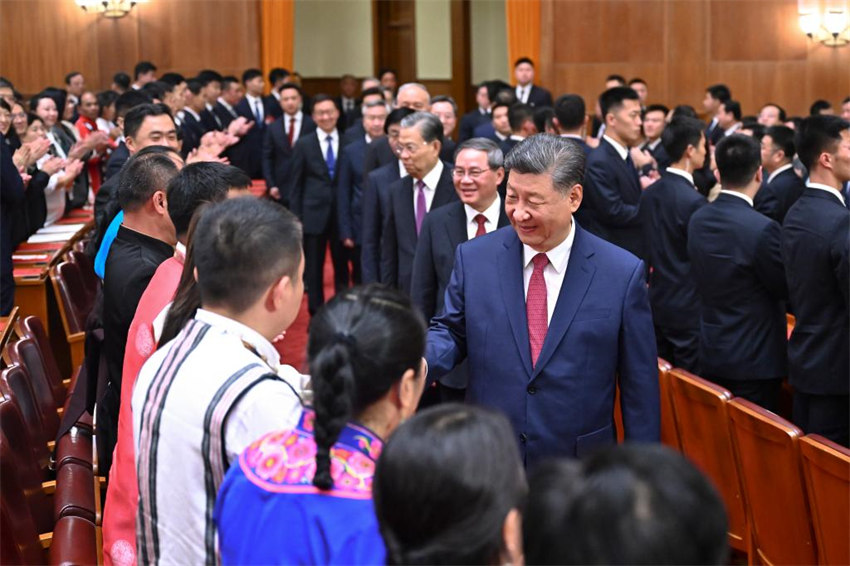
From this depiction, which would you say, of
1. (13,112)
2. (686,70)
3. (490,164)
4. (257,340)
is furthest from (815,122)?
(686,70)

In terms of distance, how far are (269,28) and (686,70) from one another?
561 cm

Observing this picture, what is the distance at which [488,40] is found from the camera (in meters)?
15.6

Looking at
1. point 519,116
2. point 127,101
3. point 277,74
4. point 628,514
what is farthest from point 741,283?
point 277,74

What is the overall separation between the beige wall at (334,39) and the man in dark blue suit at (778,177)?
423 inches

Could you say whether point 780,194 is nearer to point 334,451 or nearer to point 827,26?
point 334,451

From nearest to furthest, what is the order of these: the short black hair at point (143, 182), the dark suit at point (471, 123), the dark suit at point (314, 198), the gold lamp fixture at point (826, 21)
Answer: the short black hair at point (143, 182), the dark suit at point (314, 198), the dark suit at point (471, 123), the gold lamp fixture at point (826, 21)

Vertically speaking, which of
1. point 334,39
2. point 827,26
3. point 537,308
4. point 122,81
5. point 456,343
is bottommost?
point 456,343

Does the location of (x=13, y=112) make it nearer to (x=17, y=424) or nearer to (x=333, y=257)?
(x=333, y=257)

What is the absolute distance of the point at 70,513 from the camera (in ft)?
11.1

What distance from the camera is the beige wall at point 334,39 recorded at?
16.5 m

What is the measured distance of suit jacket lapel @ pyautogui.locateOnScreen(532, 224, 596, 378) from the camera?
2805 mm

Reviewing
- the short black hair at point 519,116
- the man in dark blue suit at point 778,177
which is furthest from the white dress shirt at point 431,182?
the short black hair at point 519,116

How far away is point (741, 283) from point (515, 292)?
6.28 feet

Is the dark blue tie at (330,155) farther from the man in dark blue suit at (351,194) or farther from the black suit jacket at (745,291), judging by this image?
the black suit jacket at (745,291)
